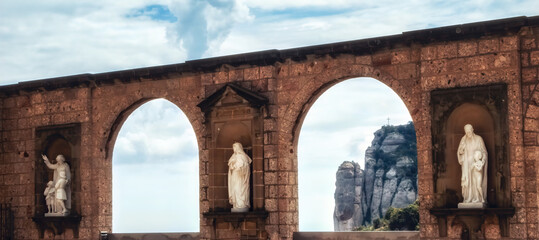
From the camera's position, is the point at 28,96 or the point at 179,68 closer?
the point at 179,68

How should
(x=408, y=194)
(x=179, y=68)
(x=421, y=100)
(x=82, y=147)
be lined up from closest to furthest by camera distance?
(x=421, y=100), (x=179, y=68), (x=82, y=147), (x=408, y=194)

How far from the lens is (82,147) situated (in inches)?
836

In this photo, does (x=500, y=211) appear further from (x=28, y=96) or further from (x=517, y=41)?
(x=28, y=96)

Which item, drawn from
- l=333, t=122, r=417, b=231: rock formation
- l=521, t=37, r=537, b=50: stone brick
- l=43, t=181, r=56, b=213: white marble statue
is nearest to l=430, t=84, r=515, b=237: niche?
l=521, t=37, r=537, b=50: stone brick

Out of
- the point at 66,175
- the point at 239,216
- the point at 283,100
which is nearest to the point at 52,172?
the point at 66,175

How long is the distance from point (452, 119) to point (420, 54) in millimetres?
1438

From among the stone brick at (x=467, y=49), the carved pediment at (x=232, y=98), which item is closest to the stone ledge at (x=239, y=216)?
the carved pediment at (x=232, y=98)

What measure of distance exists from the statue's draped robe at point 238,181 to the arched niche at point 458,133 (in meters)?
4.35

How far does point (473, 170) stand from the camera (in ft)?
51.9

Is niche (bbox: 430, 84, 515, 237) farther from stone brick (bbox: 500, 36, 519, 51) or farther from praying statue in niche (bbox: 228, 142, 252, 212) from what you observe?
praying statue in niche (bbox: 228, 142, 252, 212)

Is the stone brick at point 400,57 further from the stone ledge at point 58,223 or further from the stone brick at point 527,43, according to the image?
the stone ledge at point 58,223

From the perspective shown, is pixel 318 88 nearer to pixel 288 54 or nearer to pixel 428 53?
pixel 288 54

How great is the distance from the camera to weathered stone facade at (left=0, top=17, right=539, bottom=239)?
15.8m

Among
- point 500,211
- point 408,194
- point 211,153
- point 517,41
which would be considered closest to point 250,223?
point 211,153
